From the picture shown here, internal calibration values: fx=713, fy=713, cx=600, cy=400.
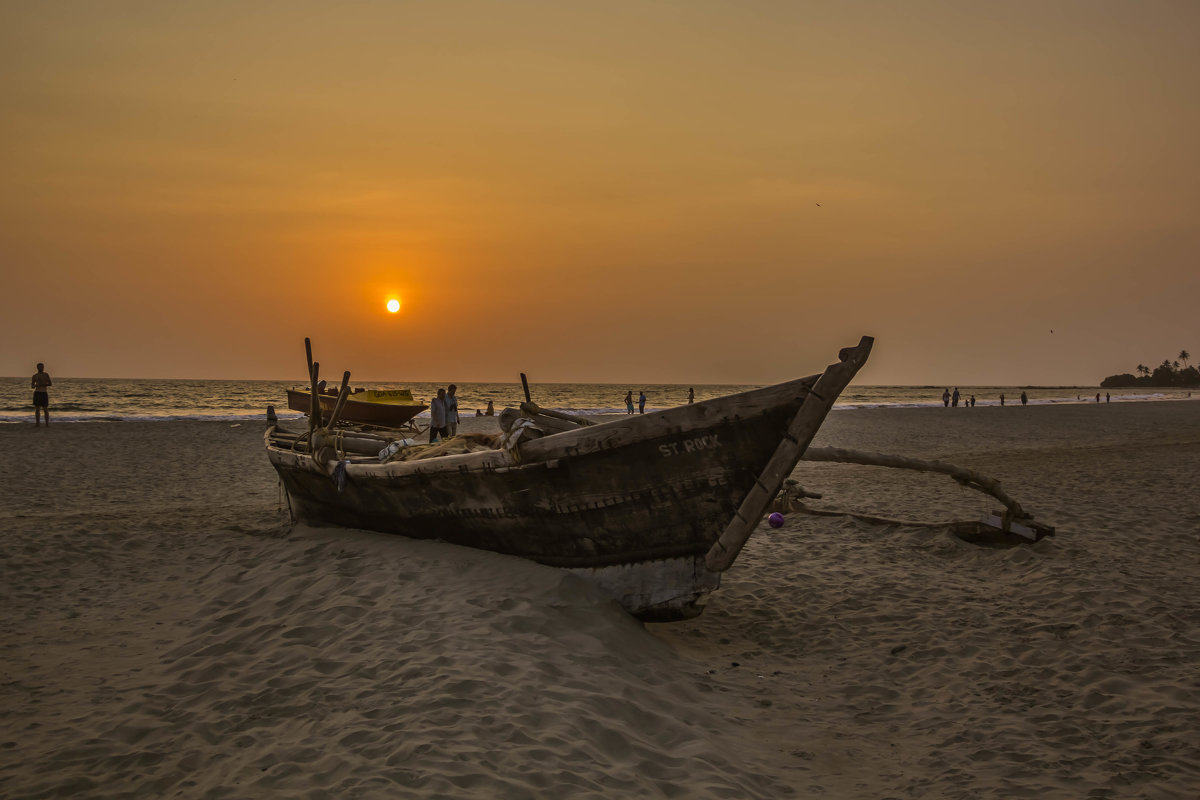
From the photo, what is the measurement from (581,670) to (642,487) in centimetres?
162

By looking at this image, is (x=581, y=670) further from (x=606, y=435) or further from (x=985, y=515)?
(x=985, y=515)

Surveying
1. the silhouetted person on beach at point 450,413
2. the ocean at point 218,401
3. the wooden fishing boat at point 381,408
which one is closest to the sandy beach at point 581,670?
the silhouetted person on beach at point 450,413

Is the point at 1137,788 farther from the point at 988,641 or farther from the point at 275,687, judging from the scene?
the point at 275,687

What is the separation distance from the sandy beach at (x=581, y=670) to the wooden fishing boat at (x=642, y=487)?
28cm

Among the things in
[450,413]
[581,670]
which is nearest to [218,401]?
[450,413]

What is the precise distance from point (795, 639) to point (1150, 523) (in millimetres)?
6718

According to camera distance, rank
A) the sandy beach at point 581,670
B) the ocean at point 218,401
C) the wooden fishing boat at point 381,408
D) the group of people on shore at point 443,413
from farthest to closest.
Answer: the ocean at point 218,401 → the wooden fishing boat at point 381,408 → the group of people on shore at point 443,413 → the sandy beach at point 581,670

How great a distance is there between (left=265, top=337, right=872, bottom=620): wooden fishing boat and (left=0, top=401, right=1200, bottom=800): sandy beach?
0.28 m

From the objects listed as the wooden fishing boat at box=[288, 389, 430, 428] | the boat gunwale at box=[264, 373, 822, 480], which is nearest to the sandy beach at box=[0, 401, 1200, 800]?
the boat gunwale at box=[264, 373, 822, 480]

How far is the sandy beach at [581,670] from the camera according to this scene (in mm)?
3801

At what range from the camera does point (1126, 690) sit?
4902 mm

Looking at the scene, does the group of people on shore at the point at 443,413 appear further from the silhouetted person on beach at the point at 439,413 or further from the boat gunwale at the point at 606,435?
the boat gunwale at the point at 606,435

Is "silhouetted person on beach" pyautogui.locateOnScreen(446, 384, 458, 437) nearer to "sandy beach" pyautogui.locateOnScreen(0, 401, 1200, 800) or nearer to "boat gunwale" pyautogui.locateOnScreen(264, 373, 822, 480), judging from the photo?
"sandy beach" pyautogui.locateOnScreen(0, 401, 1200, 800)

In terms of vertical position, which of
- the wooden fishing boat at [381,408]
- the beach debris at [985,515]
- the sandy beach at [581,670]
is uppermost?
the wooden fishing boat at [381,408]
